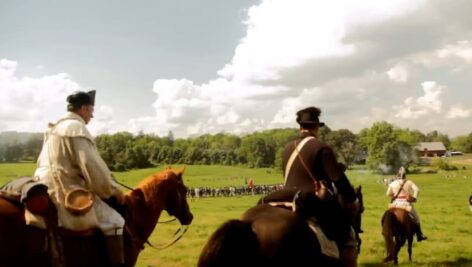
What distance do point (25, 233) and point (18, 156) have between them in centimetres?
9368

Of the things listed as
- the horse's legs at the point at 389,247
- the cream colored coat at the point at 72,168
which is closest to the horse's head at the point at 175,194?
the cream colored coat at the point at 72,168

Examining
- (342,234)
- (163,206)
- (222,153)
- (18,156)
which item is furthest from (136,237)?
(222,153)

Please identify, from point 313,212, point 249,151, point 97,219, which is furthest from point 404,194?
point 249,151

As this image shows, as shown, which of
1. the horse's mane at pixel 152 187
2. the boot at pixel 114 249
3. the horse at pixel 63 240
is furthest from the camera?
the horse's mane at pixel 152 187

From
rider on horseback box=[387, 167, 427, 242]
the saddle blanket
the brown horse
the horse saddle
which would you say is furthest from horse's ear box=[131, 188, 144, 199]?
rider on horseback box=[387, 167, 427, 242]

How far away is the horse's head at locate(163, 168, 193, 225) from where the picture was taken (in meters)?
7.42

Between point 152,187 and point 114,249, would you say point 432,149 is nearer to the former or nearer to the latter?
point 152,187

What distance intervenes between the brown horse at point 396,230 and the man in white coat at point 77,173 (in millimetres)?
9051

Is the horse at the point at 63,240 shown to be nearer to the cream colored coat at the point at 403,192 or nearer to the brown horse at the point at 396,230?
the brown horse at the point at 396,230

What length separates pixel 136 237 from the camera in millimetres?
6387

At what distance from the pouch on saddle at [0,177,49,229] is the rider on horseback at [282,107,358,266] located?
8.22ft

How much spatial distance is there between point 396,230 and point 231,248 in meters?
9.94

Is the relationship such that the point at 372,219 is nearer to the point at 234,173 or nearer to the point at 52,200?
the point at 52,200

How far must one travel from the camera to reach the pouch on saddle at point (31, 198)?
472cm
